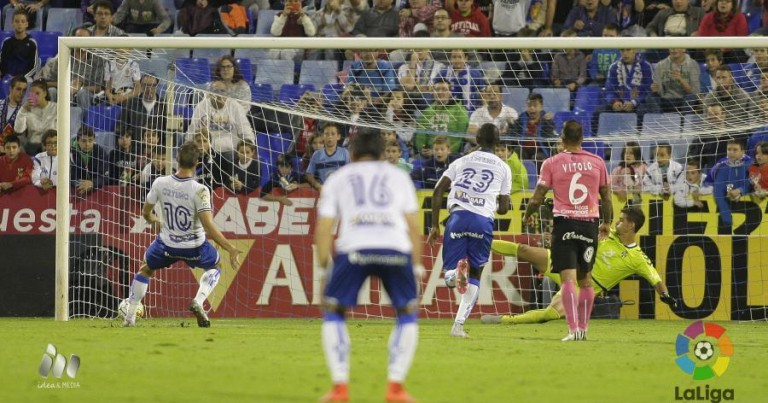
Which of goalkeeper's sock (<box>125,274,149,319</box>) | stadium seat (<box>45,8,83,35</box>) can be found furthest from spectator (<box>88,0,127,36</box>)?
goalkeeper's sock (<box>125,274,149,319</box>)

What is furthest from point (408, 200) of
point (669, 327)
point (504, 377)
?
point (669, 327)

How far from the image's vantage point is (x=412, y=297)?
7.83 metres

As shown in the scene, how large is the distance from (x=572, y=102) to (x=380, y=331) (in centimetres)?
628

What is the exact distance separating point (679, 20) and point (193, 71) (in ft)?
27.0

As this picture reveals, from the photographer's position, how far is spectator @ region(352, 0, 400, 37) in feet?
70.3

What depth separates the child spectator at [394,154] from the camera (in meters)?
17.5

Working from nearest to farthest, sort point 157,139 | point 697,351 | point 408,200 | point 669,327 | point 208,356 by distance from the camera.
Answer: point 408,200
point 208,356
point 697,351
point 669,327
point 157,139

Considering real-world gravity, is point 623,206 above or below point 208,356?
above

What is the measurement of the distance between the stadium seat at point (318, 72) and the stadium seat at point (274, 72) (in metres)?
0.22

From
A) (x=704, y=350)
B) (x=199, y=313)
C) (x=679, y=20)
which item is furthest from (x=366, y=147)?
(x=679, y=20)

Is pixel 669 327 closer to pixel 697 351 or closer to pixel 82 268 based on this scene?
pixel 697 351

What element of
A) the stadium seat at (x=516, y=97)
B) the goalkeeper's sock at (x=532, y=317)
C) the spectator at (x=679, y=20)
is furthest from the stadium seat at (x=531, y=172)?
the spectator at (x=679, y=20)

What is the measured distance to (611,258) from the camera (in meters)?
16.6

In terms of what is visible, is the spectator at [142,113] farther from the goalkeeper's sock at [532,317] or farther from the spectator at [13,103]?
the goalkeeper's sock at [532,317]
